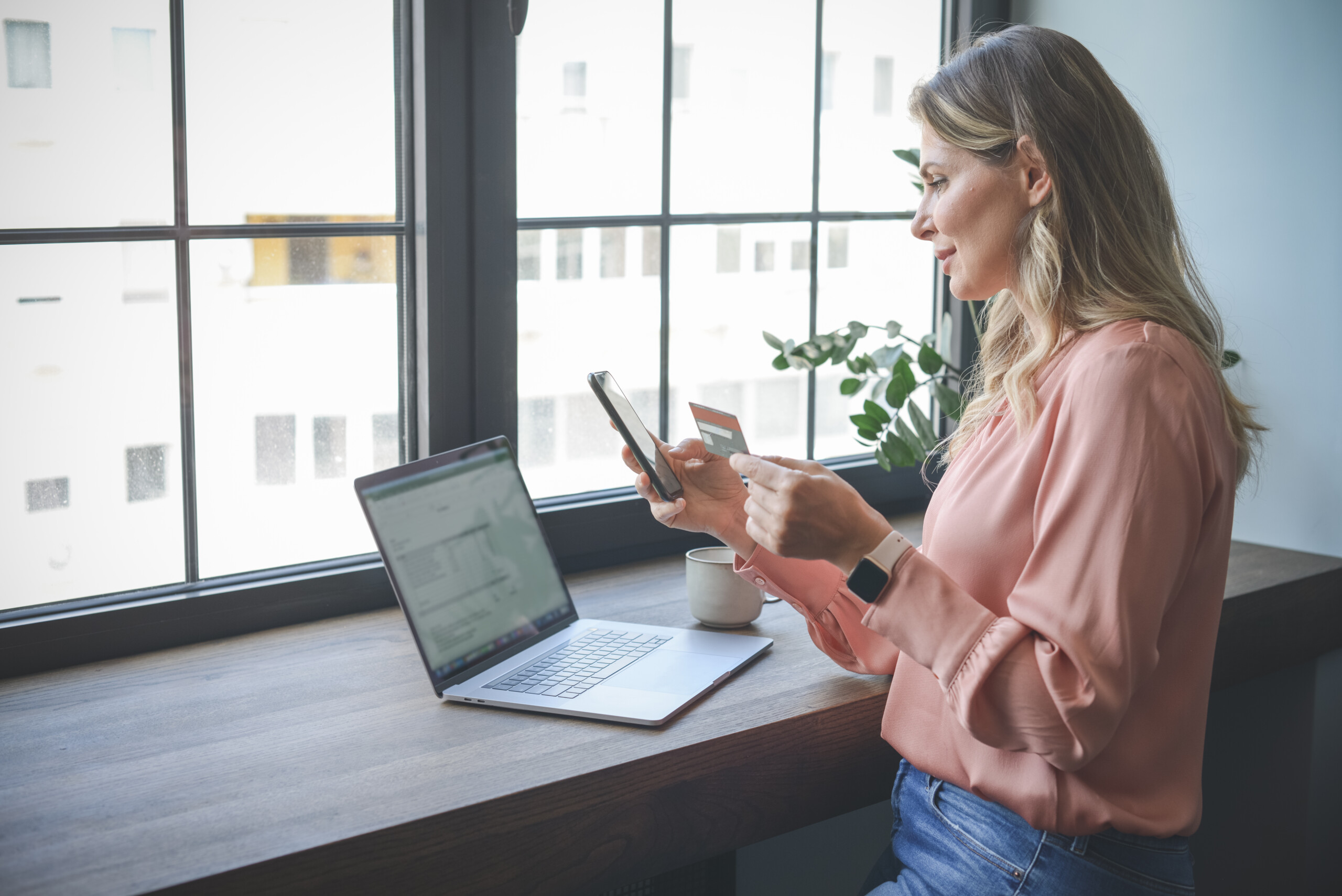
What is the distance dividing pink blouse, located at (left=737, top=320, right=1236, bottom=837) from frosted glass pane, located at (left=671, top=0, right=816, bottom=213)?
94 cm

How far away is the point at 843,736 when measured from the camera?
4.28 feet

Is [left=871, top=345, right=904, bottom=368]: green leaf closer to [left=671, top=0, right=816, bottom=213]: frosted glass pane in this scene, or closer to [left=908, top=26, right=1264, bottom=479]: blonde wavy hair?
[left=671, top=0, right=816, bottom=213]: frosted glass pane

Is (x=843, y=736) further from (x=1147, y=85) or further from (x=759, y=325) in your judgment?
(x=1147, y=85)

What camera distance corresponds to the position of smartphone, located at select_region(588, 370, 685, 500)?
4.37 ft

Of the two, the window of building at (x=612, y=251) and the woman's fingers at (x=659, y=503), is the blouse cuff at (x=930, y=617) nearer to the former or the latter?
the woman's fingers at (x=659, y=503)

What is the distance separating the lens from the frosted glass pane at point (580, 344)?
178 centimetres

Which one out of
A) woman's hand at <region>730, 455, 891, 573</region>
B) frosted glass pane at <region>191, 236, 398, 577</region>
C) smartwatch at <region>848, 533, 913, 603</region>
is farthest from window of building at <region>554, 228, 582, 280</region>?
smartwatch at <region>848, 533, 913, 603</region>

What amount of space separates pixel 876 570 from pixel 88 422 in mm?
1000

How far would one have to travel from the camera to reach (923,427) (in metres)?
1.87

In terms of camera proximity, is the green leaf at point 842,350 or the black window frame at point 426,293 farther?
the green leaf at point 842,350

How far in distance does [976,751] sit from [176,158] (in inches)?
46.9

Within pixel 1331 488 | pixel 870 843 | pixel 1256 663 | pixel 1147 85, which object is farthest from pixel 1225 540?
pixel 1147 85

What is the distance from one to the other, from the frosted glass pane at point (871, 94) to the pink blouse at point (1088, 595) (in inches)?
43.3

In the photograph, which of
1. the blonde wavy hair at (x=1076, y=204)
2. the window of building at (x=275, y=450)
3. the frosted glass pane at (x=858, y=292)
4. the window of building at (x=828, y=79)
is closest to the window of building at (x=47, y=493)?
the window of building at (x=275, y=450)
